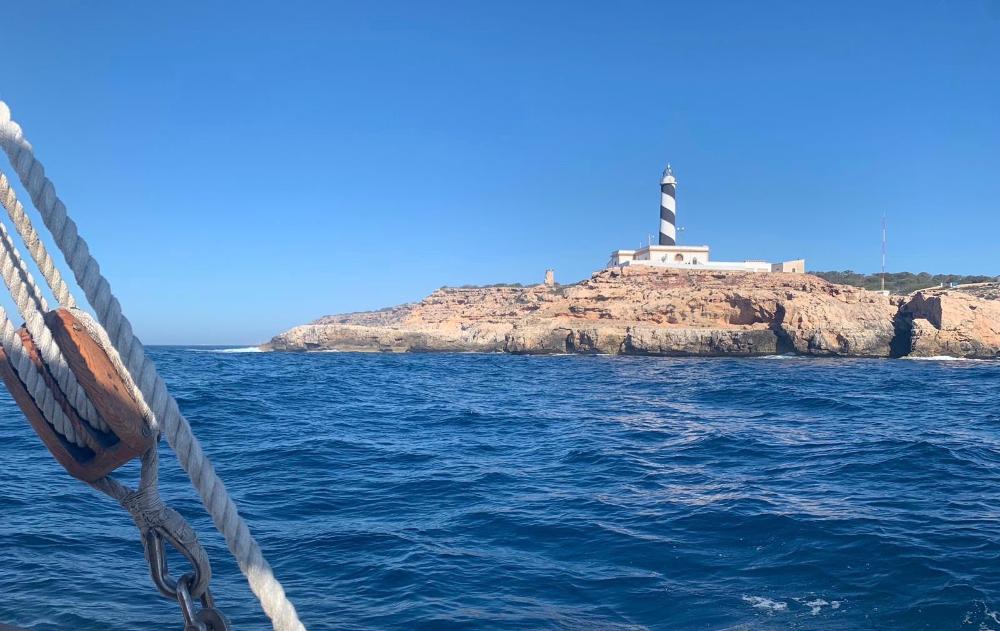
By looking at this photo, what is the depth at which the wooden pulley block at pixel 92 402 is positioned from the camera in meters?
1.78

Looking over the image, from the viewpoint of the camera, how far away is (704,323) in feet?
158

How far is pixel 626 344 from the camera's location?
156ft

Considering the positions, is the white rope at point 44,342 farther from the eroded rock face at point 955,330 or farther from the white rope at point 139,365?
the eroded rock face at point 955,330

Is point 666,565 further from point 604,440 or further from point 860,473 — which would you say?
point 604,440

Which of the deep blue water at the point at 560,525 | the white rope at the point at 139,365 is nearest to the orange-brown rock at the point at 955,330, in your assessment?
the deep blue water at the point at 560,525

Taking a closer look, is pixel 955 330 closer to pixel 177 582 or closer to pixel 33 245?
pixel 177 582

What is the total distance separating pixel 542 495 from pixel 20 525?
5321 millimetres

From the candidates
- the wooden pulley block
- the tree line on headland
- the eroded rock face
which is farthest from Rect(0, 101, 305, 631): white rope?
the tree line on headland

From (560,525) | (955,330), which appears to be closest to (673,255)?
(955,330)

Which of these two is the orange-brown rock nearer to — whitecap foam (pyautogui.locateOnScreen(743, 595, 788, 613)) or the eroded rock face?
the eroded rock face

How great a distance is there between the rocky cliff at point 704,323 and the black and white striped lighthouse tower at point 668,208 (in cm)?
619

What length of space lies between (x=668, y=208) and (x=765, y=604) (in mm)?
60934

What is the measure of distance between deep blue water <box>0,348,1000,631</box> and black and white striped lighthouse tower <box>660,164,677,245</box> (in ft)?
166

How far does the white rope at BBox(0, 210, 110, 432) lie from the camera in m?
1.79
